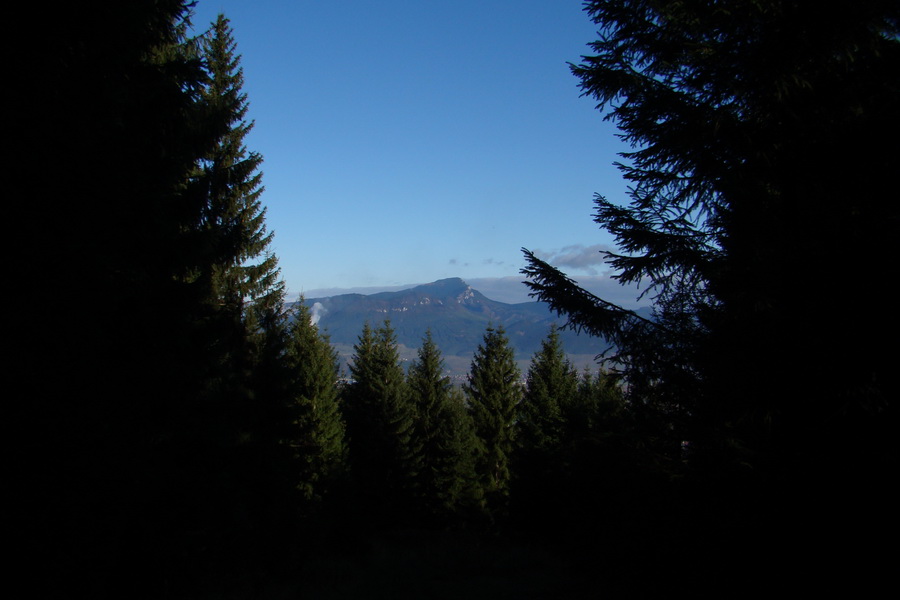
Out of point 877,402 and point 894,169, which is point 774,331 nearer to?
point 877,402

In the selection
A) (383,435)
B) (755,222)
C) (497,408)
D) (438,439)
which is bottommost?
(438,439)

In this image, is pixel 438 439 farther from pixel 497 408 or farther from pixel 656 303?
pixel 656 303

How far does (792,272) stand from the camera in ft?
16.9

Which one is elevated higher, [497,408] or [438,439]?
[497,408]

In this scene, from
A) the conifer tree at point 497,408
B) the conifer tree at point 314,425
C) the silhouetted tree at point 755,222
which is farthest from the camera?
the conifer tree at point 497,408

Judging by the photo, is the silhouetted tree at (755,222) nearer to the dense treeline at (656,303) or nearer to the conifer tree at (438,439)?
the dense treeline at (656,303)

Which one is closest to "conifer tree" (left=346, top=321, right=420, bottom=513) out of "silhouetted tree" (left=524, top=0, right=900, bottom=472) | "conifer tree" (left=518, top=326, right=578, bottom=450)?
"conifer tree" (left=518, top=326, right=578, bottom=450)

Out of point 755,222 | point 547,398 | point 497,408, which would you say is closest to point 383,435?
point 497,408

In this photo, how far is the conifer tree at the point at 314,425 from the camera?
2486cm

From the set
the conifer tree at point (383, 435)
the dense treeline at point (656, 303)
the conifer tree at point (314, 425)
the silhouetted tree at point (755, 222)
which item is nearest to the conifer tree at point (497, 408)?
the conifer tree at point (383, 435)

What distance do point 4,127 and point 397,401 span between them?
2696 centimetres

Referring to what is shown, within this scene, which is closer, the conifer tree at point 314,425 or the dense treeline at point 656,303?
the dense treeline at point 656,303

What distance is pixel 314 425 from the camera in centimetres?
2588

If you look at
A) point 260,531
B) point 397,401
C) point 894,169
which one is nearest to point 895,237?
point 894,169
